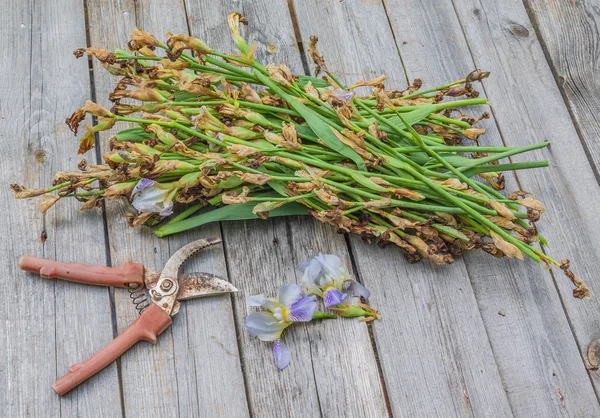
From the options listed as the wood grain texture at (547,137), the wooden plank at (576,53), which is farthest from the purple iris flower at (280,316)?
the wooden plank at (576,53)

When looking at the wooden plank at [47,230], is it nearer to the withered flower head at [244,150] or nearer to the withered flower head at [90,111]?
the withered flower head at [90,111]

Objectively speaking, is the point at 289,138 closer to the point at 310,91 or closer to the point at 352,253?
the point at 310,91

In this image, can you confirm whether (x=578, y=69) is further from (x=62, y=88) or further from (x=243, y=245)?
(x=62, y=88)

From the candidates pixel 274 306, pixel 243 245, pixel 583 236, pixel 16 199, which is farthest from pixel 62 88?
pixel 583 236

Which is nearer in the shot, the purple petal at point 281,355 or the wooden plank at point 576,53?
the purple petal at point 281,355

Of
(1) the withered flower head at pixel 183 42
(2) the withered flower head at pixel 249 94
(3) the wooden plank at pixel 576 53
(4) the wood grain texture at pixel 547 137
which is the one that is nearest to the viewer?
(1) the withered flower head at pixel 183 42

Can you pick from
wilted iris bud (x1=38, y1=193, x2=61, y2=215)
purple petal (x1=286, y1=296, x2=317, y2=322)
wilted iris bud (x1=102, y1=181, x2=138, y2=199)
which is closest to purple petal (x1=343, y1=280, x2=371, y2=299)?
purple petal (x1=286, y1=296, x2=317, y2=322)
